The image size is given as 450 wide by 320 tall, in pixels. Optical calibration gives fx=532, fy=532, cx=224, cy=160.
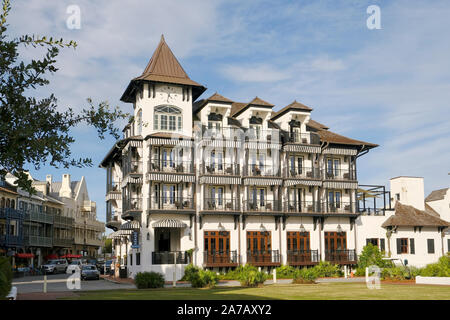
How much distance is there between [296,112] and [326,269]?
14.0 metres

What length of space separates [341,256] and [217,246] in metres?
11.5

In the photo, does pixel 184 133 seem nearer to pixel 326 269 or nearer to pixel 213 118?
pixel 213 118

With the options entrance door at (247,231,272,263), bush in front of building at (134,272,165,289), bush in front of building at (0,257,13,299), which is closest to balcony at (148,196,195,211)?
entrance door at (247,231,272,263)

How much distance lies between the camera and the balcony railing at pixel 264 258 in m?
44.1

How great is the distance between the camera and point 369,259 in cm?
4512

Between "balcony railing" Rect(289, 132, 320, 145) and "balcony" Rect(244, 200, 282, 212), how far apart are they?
6.04 meters

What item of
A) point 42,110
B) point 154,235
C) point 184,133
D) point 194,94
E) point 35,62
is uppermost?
point 194,94

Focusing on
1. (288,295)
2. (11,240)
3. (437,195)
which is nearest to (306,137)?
(437,195)

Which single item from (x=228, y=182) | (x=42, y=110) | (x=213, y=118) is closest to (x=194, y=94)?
(x=213, y=118)

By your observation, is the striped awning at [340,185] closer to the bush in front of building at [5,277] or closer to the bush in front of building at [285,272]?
the bush in front of building at [285,272]

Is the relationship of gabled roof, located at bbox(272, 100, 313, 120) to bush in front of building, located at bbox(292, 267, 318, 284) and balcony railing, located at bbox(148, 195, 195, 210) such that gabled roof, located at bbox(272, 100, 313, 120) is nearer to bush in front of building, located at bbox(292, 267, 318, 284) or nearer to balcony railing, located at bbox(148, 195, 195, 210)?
balcony railing, located at bbox(148, 195, 195, 210)

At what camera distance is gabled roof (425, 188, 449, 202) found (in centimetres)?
5981

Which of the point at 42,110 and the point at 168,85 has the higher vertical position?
the point at 168,85

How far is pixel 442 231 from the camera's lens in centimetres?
5075
